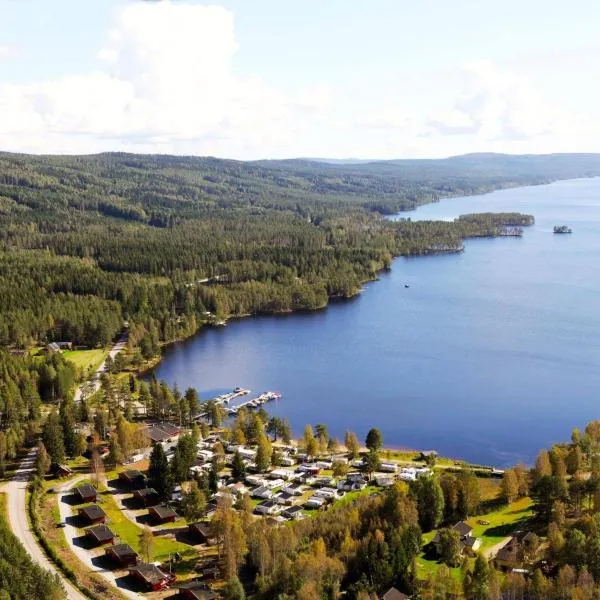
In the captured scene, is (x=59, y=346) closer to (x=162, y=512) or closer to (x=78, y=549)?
(x=162, y=512)

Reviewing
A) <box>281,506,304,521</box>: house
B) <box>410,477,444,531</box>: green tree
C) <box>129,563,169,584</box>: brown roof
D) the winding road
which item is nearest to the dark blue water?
<box>410,477,444,531</box>: green tree

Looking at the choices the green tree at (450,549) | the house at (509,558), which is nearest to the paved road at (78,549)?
the green tree at (450,549)

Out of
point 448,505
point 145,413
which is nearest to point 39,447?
point 145,413

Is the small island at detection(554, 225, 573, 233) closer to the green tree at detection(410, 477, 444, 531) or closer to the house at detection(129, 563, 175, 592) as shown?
the green tree at detection(410, 477, 444, 531)

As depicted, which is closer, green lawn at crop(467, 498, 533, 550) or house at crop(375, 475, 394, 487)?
green lawn at crop(467, 498, 533, 550)

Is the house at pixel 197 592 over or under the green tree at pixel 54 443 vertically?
under

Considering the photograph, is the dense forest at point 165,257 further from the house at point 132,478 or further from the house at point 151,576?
the house at point 151,576
